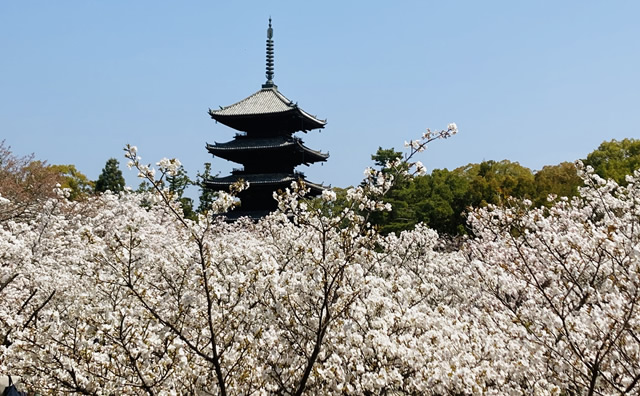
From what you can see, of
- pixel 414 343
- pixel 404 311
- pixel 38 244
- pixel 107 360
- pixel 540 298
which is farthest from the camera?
pixel 38 244

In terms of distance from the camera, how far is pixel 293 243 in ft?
32.6

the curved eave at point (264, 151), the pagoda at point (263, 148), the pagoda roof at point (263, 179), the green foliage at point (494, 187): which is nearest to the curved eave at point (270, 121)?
the pagoda at point (263, 148)

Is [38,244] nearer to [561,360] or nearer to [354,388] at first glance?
[354,388]

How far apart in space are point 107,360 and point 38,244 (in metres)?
6.93

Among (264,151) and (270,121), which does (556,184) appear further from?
(270,121)

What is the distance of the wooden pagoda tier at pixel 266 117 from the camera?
35406 mm

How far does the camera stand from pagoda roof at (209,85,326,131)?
35.0m

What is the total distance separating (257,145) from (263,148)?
2.20 feet

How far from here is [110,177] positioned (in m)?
54.1

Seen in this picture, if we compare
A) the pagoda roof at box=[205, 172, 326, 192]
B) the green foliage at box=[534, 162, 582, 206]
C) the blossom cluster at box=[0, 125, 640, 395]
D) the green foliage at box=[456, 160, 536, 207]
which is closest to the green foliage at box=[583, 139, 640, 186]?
the green foliage at box=[534, 162, 582, 206]

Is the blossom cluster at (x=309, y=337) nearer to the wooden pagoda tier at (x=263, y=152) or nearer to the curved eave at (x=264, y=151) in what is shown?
the curved eave at (x=264, y=151)

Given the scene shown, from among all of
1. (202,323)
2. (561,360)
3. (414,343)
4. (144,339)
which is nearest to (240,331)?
(202,323)

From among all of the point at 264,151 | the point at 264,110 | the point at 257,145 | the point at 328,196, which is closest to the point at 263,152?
the point at 264,151

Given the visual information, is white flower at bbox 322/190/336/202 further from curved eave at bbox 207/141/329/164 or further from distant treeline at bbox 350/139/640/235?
curved eave at bbox 207/141/329/164
